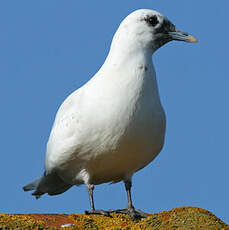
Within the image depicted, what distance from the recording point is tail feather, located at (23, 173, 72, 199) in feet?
33.4

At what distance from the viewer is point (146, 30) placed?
8750 mm

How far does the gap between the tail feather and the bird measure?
3.06 feet

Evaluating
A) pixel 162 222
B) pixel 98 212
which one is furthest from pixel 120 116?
pixel 162 222

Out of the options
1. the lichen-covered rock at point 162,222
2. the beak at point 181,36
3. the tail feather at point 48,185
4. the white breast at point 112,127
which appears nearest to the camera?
the lichen-covered rock at point 162,222

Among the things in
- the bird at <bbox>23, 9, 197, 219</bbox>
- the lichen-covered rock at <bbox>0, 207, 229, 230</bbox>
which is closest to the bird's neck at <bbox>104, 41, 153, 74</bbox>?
the bird at <bbox>23, 9, 197, 219</bbox>

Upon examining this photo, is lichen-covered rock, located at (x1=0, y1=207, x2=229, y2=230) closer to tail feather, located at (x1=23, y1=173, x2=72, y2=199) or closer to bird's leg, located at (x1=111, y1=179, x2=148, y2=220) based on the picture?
bird's leg, located at (x1=111, y1=179, x2=148, y2=220)

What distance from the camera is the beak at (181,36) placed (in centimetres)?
902

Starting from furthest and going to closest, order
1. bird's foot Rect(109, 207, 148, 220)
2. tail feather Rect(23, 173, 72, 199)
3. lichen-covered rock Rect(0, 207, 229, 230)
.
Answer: tail feather Rect(23, 173, 72, 199) → bird's foot Rect(109, 207, 148, 220) → lichen-covered rock Rect(0, 207, 229, 230)

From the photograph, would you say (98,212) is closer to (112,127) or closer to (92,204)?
(92,204)

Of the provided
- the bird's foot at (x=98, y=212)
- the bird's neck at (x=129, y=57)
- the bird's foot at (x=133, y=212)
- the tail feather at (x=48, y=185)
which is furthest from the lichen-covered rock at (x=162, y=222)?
the tail feather at (x=48, y=185)

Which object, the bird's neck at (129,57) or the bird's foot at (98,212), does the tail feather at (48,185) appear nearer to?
the bird's foot at (98,212)

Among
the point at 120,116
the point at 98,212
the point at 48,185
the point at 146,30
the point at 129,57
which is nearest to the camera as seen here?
the point at 120,116

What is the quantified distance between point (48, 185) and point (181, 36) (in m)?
3.58

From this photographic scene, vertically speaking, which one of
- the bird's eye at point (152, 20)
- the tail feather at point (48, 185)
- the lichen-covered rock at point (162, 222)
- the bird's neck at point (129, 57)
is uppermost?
the bird's eye at point (152, 20)
